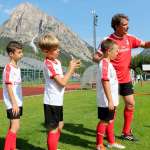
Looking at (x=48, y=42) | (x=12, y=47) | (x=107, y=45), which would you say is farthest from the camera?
(x=107, y=45)

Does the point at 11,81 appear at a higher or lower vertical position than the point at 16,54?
lower

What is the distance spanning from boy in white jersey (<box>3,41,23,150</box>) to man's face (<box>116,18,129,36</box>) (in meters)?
1.89

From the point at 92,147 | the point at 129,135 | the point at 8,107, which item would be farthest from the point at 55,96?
the point at 129,135

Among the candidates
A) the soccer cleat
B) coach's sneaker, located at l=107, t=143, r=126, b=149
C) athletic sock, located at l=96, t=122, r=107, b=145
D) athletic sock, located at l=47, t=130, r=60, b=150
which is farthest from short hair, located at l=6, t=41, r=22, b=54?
Answer: the soccer cleat

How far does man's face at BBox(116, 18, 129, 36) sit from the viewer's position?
787cm

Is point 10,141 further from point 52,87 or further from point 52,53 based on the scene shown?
point 52,53

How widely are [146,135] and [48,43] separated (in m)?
3.11

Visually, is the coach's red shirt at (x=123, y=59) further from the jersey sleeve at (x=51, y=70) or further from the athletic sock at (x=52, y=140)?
the athletic sock at (x=52, y=140)

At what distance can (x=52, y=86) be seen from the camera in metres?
6.50

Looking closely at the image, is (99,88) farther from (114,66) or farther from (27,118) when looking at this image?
(27,118)

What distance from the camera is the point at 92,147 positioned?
24.6 feet

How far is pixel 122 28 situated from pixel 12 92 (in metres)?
2.34

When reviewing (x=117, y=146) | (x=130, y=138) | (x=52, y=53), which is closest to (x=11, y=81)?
(x=52, y=53)

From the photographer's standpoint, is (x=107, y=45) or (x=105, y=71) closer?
(x=105, y=71)
